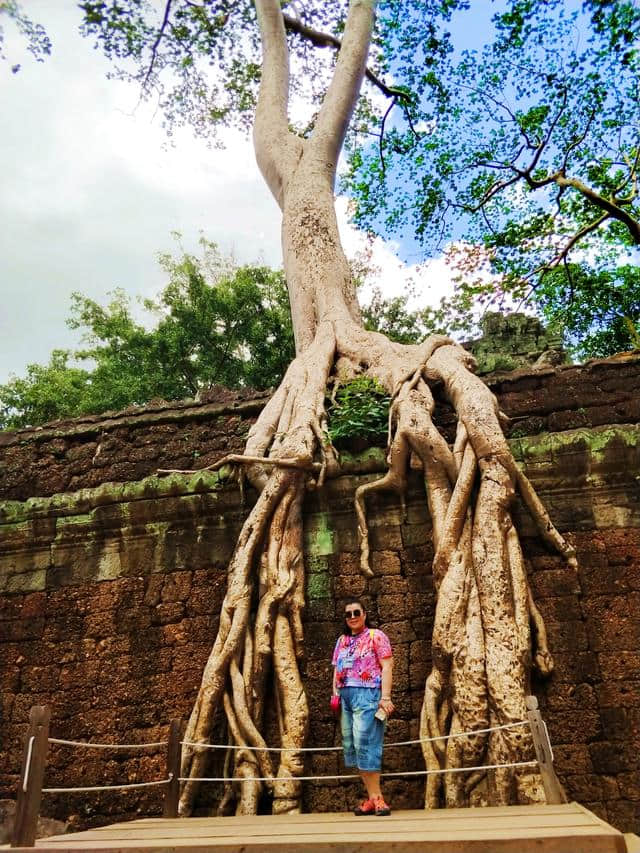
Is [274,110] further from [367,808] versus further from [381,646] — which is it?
[367,808]

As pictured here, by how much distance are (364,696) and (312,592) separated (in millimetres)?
948

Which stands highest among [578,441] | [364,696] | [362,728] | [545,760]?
[578,441]

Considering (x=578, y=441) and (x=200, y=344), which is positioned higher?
(x=200, y=344)

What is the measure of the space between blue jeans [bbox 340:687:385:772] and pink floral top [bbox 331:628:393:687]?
31 mm

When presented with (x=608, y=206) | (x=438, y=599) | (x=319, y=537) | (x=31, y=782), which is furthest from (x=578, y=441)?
(x=608, y=206)

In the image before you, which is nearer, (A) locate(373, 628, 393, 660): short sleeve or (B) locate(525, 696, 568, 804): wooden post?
(B) locate(525, 696, 568, 804): wooden post

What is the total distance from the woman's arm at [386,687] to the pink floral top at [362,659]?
0.09 feet

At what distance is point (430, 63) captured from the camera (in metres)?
8.98

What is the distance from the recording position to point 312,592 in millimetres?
3525

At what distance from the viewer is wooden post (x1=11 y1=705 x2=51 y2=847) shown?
192cm

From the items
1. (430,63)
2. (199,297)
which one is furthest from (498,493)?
(199,297)

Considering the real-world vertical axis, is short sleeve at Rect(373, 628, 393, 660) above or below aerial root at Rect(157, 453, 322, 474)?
below

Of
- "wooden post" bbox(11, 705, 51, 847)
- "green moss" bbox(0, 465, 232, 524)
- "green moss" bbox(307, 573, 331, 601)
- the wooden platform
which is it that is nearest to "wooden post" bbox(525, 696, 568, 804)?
the wooden platform

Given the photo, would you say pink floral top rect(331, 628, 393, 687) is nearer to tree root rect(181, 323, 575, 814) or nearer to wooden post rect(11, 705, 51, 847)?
tree root rect(181, 323, 575, 814)
